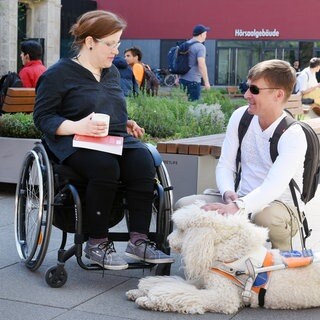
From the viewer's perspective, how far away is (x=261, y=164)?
468 centimetres

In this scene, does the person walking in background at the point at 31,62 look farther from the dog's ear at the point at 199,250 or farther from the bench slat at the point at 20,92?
the dog's ear at the point at 199,250

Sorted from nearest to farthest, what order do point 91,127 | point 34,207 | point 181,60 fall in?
point 91,127, point 34,207, point 181,60

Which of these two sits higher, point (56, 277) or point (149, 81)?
point (149, 81)

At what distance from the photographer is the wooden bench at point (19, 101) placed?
28.7ft

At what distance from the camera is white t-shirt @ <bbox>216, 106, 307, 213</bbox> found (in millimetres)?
4398

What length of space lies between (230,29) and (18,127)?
35.6 m

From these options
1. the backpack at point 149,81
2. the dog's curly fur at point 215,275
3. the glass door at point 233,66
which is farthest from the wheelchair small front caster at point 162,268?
the glass door at point 233,66

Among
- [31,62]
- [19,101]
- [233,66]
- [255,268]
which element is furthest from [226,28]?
[255,268]

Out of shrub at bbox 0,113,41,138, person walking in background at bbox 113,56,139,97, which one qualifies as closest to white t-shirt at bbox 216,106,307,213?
shrub at bbox 0,113,41,138

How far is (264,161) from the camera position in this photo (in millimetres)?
4660

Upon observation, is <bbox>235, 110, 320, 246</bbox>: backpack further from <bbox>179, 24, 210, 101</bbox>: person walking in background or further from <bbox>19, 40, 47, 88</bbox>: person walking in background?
<bbox>179, 24, 210, 101</bbox>: person walking in background

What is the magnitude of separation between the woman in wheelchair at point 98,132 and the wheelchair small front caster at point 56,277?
20 centimetres

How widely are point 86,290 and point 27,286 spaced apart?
0.36 m

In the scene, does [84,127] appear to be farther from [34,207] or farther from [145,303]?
[145,303]
